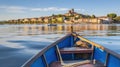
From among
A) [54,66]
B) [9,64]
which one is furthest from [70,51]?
[9,64]

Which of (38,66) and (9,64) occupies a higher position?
(38,66)

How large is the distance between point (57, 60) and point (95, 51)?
6.18ft

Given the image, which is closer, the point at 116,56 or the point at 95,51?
the point at 116,56

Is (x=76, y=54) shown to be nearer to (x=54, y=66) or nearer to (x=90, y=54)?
(x=90, y=54)

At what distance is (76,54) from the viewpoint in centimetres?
1141

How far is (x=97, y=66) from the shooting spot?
8.91 meters

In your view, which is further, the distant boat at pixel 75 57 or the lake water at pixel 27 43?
the lake water at pixel 27 43

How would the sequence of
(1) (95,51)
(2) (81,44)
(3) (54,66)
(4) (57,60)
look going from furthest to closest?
(2) (81,44) < (1) (95,51) < (4) (57,60) < (3) (54,66)

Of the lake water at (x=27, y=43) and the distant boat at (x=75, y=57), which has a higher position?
the distant boat at (x=75, y=57)

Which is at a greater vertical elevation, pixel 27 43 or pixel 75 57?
pixel 75 57

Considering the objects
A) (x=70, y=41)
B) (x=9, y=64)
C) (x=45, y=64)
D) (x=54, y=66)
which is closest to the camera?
(x=45, y=64)

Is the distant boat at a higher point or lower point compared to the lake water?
higher

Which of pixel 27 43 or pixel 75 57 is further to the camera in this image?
pixel 27 43

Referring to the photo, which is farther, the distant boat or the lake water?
the lake water
